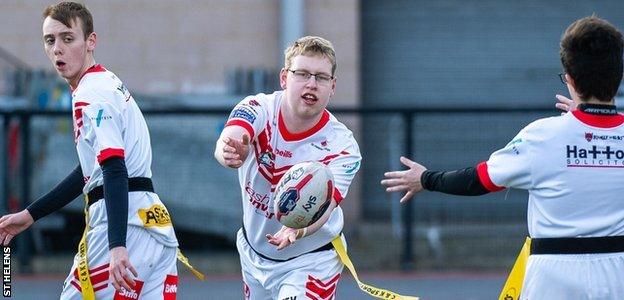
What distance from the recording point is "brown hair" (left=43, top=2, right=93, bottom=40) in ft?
21.3

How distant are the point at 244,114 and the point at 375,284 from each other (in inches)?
243

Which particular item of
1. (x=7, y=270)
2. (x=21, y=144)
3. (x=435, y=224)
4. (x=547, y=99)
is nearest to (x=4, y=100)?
(x=21, y=144)

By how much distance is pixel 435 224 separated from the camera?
14.3 meters

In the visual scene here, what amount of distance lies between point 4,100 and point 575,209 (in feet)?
36.1

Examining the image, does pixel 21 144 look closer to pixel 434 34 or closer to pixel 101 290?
pixel 434 34

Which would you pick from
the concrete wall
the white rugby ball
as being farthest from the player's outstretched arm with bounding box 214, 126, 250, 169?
the concrete wall

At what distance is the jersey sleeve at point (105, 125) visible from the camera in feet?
20.2

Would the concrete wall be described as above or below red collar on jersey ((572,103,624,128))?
below

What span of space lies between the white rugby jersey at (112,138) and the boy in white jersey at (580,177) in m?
1.77

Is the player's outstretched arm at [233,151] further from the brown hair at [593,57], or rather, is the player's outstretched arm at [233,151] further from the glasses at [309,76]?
the brown hair at [593,57]

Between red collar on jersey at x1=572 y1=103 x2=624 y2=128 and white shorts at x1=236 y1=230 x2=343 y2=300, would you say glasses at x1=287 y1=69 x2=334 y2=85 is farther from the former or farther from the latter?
red collar on jersey at x1=572 y1=103 x2=624 y2=128

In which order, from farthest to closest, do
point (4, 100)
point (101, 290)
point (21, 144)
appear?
point (4, 100) → point (21, 144) → point (101, 290)

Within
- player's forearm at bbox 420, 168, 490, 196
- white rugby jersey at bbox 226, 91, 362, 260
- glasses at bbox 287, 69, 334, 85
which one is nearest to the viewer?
player's forearm at bbox 420, 168, 490, 196

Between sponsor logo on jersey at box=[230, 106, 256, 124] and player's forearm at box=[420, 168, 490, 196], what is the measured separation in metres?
1.15
